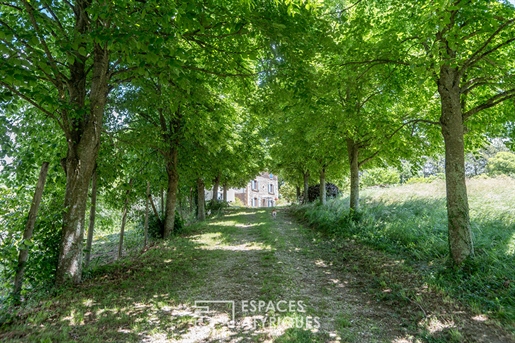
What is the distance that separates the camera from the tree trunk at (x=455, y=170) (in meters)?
5.76

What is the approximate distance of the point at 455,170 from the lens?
6.03 metres

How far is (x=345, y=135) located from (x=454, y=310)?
746 cm

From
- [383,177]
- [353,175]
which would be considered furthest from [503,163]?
[353,175]

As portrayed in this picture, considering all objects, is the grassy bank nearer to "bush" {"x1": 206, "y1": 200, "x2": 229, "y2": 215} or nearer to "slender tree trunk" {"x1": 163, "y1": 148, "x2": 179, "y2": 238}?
"slender tree trunk" {"x1": 163, "y1": 148, "x2": 179, "y2": 238}

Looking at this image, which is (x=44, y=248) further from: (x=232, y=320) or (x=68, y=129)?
(x=232, y=320)

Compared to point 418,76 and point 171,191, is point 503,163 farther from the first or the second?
point 171,191

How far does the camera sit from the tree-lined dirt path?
3.88m

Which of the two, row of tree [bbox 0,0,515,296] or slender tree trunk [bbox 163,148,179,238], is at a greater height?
row of tree [bbox 0,0,515,296]

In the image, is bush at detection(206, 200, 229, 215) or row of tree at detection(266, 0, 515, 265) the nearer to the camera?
row of tree at detection(266, 0, 515, 265)

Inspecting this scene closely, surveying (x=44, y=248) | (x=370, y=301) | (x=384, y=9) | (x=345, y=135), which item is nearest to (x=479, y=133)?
(x=345, y=135)

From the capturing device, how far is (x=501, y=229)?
6.64 meters

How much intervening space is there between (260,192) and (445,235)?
4926 centimetres

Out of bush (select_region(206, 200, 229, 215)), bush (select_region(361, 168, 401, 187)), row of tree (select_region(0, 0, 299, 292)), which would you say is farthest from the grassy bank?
bush (select_region(361, 168, 401, 187))

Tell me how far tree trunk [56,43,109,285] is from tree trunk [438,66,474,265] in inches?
293
